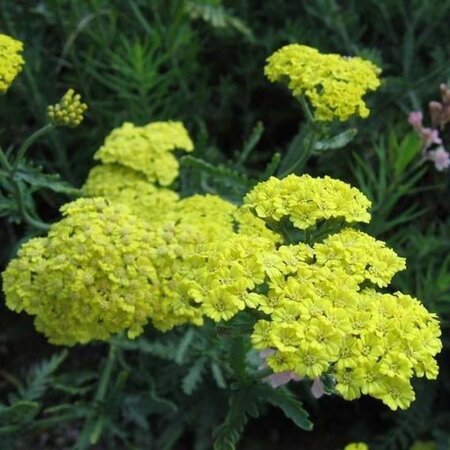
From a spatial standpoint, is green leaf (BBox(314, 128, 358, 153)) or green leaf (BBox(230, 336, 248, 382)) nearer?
green leaf (BBox(230, 336, 248, 382))

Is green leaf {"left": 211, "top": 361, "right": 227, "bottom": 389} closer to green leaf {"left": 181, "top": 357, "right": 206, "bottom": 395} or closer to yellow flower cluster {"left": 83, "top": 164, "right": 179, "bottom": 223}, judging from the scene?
green leaf {"left": 181, "top": 357, "right": 206, "bottom": 395}

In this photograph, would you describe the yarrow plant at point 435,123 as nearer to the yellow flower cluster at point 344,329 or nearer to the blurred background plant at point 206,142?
the blurred background plant at point 206,142

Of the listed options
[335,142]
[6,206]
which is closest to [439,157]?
[335,142]

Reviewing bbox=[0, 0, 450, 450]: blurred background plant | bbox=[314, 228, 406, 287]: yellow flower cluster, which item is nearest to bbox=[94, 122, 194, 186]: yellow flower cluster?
bbox=[0, 0, 450, 450]: blurred background plant

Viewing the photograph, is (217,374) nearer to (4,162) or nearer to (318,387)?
(318,387)

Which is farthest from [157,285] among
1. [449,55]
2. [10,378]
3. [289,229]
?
[449,55]

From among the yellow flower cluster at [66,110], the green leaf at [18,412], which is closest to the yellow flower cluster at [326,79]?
the yellow flower cluster at [66,110]
